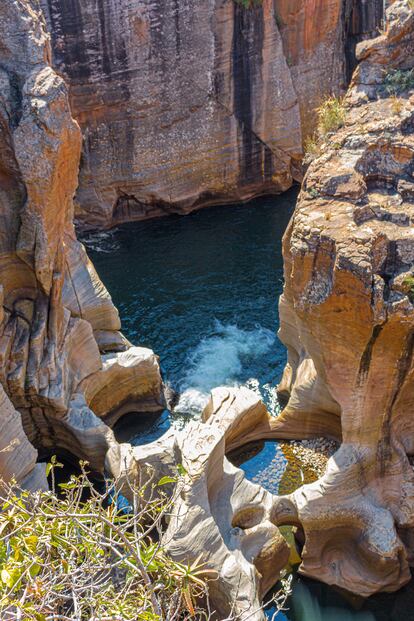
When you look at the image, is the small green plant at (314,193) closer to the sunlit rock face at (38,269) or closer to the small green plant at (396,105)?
the small green plant at (396,105)

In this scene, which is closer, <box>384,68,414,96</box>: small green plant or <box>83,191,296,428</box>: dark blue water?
<box>384,68,414,96</box>: small green plant

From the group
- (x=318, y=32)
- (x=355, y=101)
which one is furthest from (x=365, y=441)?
(x=318, y=32)

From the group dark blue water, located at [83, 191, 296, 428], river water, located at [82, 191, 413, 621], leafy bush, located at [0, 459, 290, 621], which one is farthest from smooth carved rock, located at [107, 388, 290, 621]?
dark blue water, located at [83, 191, 296, 428]

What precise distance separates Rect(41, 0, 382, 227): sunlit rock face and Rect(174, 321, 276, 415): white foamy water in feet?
26.0

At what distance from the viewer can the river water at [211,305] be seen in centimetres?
1484

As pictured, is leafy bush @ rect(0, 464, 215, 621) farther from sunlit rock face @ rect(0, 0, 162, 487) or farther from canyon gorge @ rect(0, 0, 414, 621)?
sunlit rock face @ rect(0, 0, 162, 487)

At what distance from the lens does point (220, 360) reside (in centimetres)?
1845

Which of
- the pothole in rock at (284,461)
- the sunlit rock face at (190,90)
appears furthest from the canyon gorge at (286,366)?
the sunlit rock face at (190,90)

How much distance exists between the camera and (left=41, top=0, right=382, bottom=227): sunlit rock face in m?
22.8

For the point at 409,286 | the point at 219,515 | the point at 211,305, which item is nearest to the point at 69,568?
the point at 219,515

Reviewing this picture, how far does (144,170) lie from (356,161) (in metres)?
13.2

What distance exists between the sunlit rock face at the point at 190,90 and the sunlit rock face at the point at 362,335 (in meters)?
11.9

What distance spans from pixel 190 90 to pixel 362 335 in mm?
15276

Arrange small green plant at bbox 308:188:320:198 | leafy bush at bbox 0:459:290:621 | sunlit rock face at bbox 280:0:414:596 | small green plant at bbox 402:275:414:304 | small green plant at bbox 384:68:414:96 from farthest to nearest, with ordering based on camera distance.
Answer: small green plant at bbox 384:68:414:96 → small green plant at bbox 308:188:320:198 → sunlit rock face at bbox 280:0:414:596 → small green plant at bbox 402:275:414:304 → leafy bush at bbox 0:459:290:621
